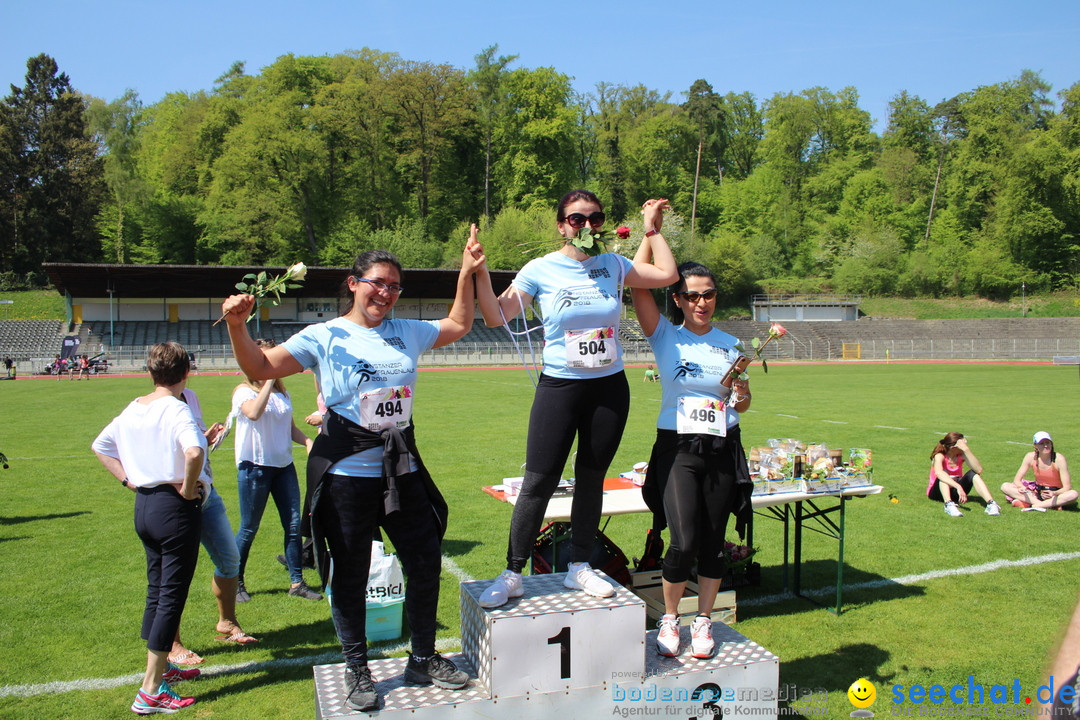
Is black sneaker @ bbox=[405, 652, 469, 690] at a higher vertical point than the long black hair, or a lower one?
lower

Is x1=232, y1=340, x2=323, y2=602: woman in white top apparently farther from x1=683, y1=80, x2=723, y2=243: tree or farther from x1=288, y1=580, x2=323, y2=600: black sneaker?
x1=683, y1=80, x2=723, y2=243: tree

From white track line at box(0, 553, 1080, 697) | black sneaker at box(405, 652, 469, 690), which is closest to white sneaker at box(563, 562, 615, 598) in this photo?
black sneaker at box(405, 652, 469, 690)

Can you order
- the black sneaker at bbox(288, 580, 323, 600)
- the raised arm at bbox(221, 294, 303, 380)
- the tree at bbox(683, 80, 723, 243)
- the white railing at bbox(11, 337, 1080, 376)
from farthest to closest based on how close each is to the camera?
the tree at bbox(683, 80, 723, 243), the white railing at bbox(11, 337, 1080, 376), the black sneaker at bbox(288, 580, 323, 600), the raised arm at bbox(221, 294, 303, 380)

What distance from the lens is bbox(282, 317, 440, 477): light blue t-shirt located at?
347 centimetres

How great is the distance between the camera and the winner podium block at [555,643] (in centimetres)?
352

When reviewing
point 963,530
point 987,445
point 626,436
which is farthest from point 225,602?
point 987,445

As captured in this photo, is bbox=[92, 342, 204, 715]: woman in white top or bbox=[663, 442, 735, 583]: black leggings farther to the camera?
bbox=[92, 342, 204, 715]: woman in white top

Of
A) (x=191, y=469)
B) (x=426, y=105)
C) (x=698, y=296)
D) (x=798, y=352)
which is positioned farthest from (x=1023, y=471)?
(x=426, y=105)

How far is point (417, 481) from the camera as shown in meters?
3.56

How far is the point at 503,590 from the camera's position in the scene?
3.75 metres

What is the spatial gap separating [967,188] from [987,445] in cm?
7776

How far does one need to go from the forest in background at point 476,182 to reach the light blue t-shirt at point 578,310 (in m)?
54.5

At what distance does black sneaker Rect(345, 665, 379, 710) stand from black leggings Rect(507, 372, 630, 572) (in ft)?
2.87

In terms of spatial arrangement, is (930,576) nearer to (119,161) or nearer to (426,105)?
(426,105)
